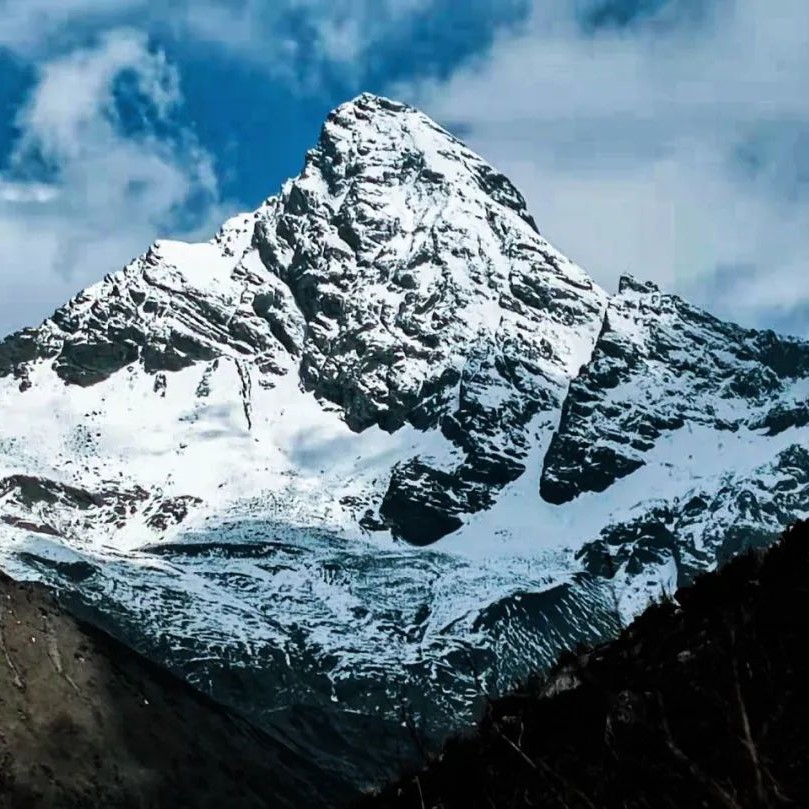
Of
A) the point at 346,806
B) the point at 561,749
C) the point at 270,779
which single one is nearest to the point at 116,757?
the point at 270,779

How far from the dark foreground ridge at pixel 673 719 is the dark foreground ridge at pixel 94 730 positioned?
7725 cm

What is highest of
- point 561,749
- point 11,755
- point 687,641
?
point 11,755

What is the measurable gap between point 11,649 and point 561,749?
92546 millimetres

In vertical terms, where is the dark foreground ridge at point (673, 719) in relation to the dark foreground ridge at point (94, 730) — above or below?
below

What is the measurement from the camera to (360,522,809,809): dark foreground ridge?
9.37m

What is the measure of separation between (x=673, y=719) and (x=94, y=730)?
312 ft

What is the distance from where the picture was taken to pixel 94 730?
10606 cm

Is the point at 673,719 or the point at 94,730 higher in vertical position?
the point at 94,730

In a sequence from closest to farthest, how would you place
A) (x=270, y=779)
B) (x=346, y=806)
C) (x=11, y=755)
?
(x=346, y=806) → (x=11, y=755) → (x=270, y=779)

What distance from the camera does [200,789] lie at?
115312 mm

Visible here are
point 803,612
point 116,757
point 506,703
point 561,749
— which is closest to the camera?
point 803,612

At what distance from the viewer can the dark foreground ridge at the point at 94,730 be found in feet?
322

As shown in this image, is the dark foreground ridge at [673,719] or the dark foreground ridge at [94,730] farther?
the dark foreground ridge at [94,730]

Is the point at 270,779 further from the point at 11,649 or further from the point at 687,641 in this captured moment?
the point at 687,641
